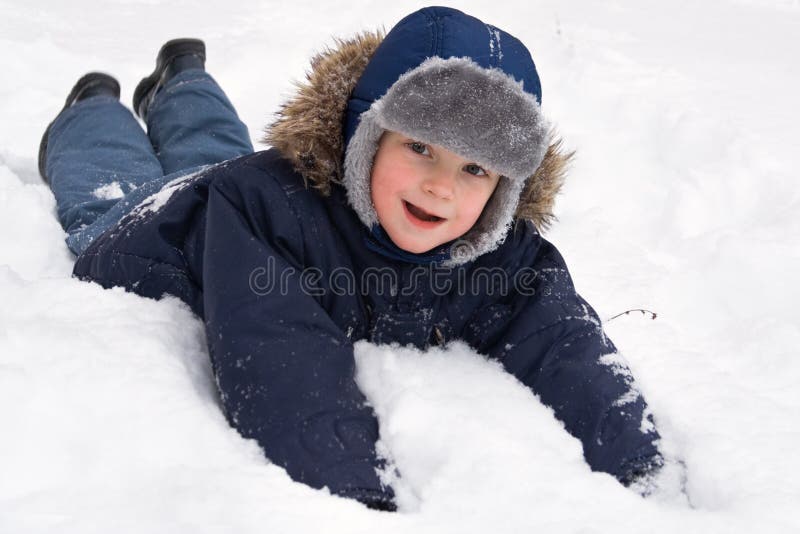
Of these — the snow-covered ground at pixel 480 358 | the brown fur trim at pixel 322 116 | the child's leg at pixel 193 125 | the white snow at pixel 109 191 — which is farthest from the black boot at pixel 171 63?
the brown fur trim at pixel 322 116

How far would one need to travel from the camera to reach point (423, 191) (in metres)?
1.24

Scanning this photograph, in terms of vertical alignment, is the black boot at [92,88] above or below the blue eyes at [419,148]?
below

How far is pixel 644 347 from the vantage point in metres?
1.53

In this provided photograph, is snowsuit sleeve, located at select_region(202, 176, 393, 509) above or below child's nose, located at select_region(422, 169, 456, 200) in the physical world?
below

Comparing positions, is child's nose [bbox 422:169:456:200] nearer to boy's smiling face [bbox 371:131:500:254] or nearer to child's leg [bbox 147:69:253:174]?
boy's smiling face [bbox 371:131:500:254]

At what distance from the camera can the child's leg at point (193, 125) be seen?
80.8 inches

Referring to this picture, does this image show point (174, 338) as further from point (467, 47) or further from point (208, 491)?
point (467, 47)

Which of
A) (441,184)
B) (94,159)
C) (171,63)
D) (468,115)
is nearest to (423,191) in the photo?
(441,184)

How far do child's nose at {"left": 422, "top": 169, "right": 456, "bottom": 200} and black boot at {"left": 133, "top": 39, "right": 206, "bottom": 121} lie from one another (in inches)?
52.4

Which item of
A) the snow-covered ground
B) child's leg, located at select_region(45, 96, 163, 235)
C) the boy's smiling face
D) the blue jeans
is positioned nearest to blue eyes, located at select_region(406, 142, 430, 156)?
the boy's smiling face

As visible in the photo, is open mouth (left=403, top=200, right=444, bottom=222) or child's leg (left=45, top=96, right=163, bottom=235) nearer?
open mouth (left=403, top=200, right=444, bottom=222)

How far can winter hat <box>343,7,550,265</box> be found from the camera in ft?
3.85

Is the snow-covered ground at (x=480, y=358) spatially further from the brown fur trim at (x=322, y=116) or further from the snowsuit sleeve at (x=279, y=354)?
the brown fur trim at (x=322, y=116)

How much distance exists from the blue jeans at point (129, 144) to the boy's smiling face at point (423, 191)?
675 millimetres
